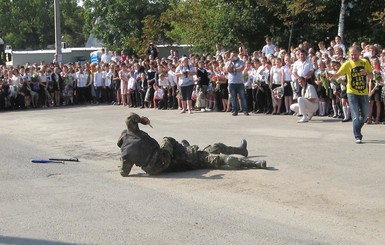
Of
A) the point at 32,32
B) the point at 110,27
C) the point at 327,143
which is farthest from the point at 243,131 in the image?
the point at 32,32

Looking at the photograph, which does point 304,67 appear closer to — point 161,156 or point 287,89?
point 287,89

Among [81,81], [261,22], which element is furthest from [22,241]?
[261,22]

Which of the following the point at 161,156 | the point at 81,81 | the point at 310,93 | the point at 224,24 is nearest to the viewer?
the point at 161,156

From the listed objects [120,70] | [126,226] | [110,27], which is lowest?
[126,226]

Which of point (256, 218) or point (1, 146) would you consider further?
point (1, 146)

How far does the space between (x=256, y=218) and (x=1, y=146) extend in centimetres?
896

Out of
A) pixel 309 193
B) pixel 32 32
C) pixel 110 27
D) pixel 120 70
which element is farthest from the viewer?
pixel 32 32

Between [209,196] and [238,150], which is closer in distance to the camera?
[209,196]

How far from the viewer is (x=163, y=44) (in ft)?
140

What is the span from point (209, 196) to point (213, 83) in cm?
1314

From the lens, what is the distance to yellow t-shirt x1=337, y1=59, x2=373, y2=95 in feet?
42.0

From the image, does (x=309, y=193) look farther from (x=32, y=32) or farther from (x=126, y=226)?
(x=32, y=32)

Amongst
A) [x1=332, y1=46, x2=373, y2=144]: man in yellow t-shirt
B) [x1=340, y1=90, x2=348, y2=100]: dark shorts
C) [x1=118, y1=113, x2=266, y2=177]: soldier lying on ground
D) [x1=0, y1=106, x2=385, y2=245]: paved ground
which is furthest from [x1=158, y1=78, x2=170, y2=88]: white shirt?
[x1=118, y1=113, x2=266, y2=177]: soldier lying on ground

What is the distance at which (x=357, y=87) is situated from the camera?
12812mm
